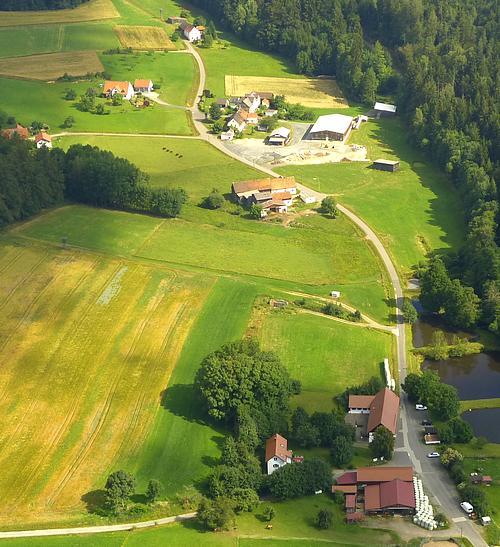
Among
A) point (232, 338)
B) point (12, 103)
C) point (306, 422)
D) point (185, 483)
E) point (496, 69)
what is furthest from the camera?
point (12, 103)

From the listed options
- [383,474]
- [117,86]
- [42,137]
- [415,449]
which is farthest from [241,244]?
[117,86]

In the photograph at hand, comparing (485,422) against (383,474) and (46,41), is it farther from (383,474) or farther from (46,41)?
(46,41)

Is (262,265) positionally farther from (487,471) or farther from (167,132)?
(167,132)

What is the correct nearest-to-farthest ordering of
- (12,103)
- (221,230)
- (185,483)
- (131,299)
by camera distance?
(185,483)
(131,299)
(221,230)
(12,103)

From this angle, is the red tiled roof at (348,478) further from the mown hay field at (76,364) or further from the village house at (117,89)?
the village house at (117,89)

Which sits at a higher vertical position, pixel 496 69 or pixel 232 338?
pixel 496 69

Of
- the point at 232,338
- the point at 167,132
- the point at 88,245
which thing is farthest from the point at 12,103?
the point at 232,338
